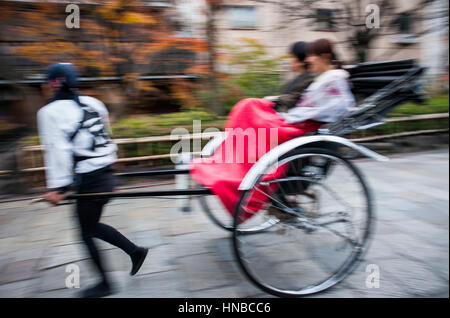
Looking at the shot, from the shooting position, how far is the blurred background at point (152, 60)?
446cm

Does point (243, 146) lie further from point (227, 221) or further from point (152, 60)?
point (152, 60)

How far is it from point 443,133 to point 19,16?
22.8 feet

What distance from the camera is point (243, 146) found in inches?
97.0

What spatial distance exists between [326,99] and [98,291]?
2.01m

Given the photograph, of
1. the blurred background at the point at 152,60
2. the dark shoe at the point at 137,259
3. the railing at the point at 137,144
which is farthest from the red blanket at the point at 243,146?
the blurred background at the point at 152,60

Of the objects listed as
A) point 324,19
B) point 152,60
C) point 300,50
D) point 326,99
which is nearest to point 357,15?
point 324,19

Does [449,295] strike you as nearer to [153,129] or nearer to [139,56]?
[153,129]

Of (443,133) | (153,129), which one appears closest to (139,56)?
(153,129)

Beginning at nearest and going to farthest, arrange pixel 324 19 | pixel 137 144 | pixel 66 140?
pixel 66 140 < pixel 137 144 < pixel 324 19

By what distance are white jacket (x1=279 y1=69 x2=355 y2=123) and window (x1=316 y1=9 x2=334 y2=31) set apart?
14.3ft

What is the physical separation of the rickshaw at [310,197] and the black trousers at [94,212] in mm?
149

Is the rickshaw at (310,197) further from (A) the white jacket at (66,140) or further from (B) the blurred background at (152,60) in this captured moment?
(B) the blurred background at (152,60)
